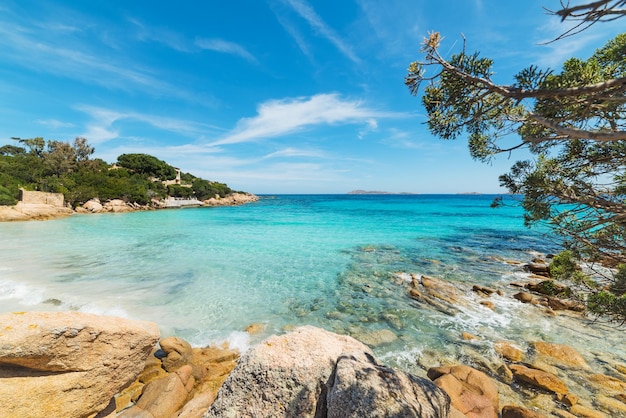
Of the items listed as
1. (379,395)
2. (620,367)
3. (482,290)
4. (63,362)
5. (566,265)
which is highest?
(566,265)

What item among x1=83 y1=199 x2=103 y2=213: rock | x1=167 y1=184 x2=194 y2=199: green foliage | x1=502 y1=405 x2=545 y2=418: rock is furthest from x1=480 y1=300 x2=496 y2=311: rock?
x1=167 y1=184 x2=194 y2=199: green foliage

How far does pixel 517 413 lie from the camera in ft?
13.9

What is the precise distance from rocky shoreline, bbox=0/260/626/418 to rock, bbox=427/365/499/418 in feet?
0.06

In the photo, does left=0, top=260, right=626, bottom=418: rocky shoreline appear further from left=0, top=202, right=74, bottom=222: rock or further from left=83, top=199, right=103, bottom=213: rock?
left=83, top=199, right=103, bottom=213: rock

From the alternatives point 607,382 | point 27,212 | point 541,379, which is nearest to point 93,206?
point 27,212

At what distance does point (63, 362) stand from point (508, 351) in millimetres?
8977

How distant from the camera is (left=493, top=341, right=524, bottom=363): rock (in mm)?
6148

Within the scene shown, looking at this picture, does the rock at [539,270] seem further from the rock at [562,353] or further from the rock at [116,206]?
the rock at [116,206]

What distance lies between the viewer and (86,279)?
1078cm

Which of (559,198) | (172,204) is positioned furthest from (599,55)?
(172,204)

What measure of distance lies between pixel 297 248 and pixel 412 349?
1239 centimetres

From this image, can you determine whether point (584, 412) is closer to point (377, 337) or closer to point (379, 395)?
point (377, 337)

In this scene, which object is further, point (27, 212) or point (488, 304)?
point (27, 212)

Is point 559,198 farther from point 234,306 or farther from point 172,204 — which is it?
point 172,204
